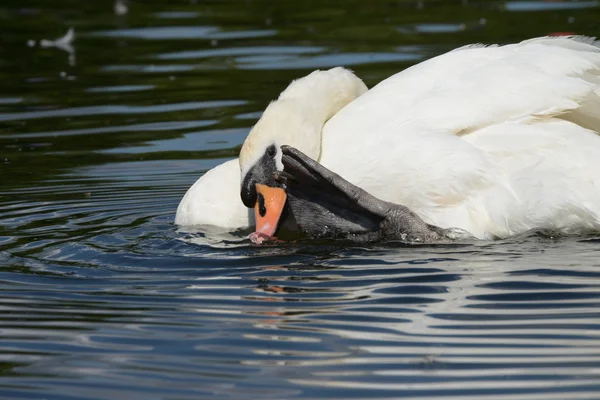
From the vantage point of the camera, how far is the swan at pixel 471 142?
633 cm

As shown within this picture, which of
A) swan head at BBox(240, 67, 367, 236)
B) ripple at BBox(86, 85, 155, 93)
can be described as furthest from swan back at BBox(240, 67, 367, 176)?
ripple at BBox(86, 85, 155, 93)

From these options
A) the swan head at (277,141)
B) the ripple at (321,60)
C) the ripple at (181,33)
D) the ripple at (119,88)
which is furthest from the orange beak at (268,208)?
the ripple at (181,33)

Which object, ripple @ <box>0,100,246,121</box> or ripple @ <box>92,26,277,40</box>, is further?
ripple @ <box>92,26,277,40</box>

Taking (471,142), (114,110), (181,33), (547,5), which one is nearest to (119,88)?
(114,110)

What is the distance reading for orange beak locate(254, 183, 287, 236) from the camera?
702 cm

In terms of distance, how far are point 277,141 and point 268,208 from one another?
1.38 ft

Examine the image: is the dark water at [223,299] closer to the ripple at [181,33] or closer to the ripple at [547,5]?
the ripple at [181,33]

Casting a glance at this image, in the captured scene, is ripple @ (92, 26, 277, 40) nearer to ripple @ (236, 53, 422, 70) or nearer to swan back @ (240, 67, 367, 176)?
ripple @ (236, 53, 422, 70)

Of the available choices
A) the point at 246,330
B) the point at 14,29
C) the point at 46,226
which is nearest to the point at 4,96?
the point at 14,29

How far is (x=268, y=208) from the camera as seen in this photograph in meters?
7.11

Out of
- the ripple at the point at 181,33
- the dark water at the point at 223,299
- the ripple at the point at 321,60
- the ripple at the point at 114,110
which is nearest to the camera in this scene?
the dark water at the point at 223,299

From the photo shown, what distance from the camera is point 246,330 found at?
522 centimetres

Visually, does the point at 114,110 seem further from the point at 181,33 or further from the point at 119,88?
the point at 181,33

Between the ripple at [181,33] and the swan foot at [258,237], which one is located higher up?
the ripple at [181,33]
